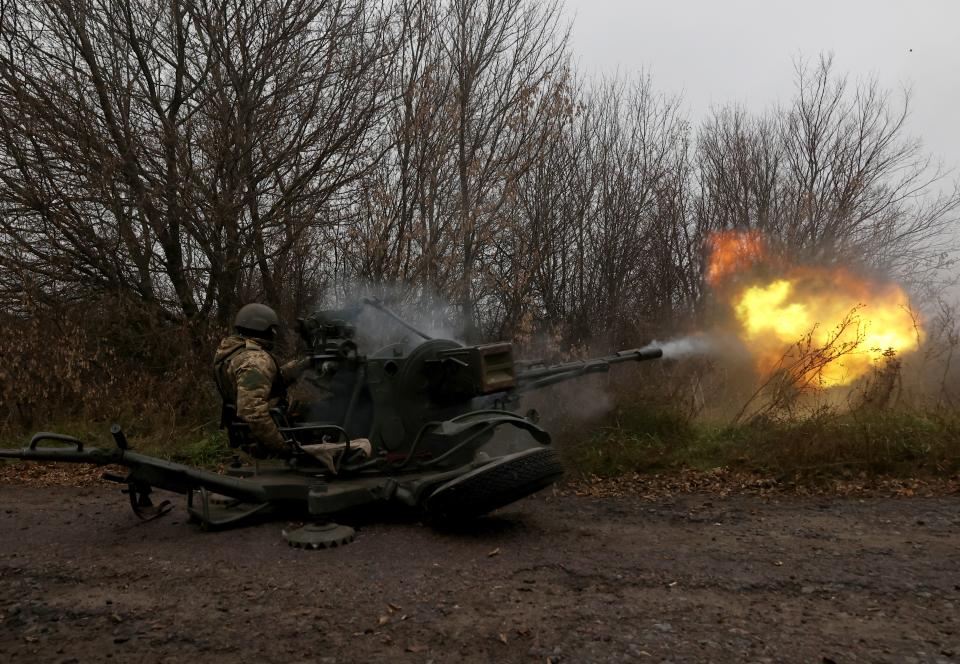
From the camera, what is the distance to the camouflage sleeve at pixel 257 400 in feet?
18.3

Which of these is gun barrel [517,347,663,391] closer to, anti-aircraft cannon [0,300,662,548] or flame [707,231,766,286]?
anti-aircraft cannon [0,300,662,548]

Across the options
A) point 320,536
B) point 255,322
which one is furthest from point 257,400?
point 320,536

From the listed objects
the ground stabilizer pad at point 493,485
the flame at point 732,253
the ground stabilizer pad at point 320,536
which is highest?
the flame at point 732,253

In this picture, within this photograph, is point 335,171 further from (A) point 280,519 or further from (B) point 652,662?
(B) point 652,662

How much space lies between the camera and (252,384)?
5625mm

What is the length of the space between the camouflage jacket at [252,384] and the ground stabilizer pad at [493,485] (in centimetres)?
148

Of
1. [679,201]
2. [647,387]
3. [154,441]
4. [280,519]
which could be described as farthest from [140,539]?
[679,201]

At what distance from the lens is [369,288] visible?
10922 millimetres

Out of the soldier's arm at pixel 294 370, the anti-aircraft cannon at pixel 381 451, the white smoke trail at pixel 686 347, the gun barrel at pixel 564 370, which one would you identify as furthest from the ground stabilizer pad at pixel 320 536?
the white smoke trail at pixel 686 347

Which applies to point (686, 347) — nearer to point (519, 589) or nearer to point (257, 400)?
point (257, 400)

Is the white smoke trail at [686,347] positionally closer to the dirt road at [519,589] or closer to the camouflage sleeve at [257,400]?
the dirt road at [519,589]

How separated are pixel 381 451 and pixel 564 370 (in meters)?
2.17

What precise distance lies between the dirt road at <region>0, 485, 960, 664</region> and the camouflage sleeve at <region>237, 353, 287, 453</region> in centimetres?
73

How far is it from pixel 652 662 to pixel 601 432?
16.6 ft
